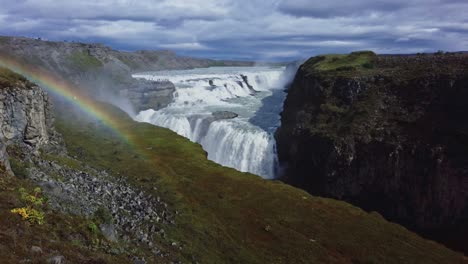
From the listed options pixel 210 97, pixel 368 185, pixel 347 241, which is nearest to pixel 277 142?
pixel 368 185

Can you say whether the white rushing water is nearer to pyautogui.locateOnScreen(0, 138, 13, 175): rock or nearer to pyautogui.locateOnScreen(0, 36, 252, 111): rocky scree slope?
pyautogui.locateOnScreen(0, 36, 252, 111): rocky scree slope

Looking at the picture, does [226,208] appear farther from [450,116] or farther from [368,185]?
[450,116]

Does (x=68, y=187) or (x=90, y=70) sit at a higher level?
(x=90, y=70)

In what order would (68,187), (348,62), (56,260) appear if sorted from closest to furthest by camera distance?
1. (56,260)
2. (68,187)
3. (348,62)

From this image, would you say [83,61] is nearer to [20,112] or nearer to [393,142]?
[20,112]

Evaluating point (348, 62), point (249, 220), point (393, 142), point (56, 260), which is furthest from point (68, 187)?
point (348, 62)

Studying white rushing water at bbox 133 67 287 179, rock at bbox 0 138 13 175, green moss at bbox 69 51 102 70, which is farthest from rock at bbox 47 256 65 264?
green moss at bbox 69 51 102 70
